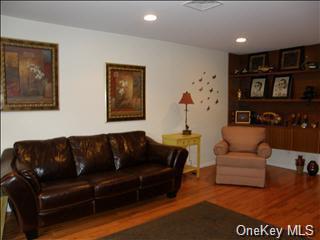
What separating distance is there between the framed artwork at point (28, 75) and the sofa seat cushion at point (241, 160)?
2.49m

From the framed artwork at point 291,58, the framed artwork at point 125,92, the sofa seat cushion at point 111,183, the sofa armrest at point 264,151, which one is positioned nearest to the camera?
the sofa seat cushion at point 111,183

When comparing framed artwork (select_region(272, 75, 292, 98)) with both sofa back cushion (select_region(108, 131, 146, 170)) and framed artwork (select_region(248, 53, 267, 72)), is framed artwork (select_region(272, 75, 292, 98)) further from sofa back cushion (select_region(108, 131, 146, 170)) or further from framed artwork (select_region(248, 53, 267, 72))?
sofa back cushion (select_region(108, 131, 146, 170))

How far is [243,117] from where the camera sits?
5621 millimetres

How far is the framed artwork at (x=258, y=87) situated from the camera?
18.0ft

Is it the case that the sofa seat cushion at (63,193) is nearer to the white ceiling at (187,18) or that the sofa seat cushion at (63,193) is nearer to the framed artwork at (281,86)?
the white ceiling at (187,18)

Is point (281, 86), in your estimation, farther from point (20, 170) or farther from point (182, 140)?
point (20, 170)

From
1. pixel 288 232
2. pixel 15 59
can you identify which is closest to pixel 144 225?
pixel 288 232

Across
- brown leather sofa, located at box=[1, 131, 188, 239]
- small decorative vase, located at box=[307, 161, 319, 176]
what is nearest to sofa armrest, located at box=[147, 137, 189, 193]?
brown leather sofa, located at box=[1, 131, 188, 239]

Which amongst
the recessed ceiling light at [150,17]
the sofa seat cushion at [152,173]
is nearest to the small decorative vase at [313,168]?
the sofa seat cushion at [152,173]

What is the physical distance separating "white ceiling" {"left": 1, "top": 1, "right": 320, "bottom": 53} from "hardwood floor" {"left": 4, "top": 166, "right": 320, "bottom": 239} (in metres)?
2.23

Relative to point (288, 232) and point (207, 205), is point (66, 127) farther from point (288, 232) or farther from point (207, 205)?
point (288, 232)

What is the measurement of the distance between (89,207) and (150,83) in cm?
Result: 221

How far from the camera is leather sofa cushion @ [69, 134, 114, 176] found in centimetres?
335

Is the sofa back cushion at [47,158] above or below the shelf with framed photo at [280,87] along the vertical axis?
below
